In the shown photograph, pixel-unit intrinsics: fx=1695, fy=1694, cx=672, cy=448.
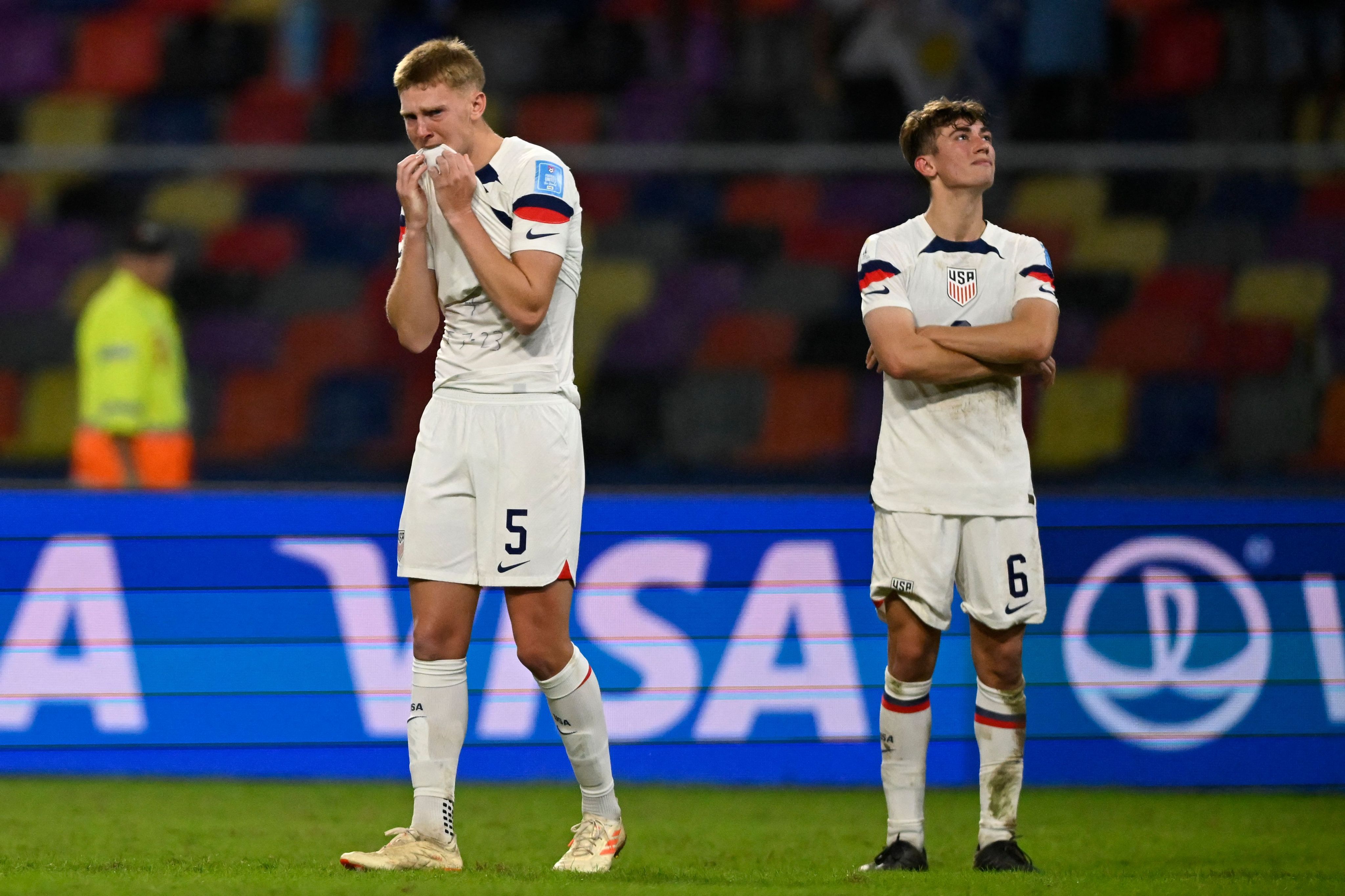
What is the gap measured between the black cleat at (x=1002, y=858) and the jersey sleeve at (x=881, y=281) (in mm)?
1216

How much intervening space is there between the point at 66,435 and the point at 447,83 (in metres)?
7.95

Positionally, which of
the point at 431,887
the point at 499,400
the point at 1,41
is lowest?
the point at 431,887

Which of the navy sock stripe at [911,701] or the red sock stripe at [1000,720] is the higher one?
the navy sock stripe at [911,701]

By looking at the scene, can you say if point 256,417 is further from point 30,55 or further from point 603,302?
point 30,55

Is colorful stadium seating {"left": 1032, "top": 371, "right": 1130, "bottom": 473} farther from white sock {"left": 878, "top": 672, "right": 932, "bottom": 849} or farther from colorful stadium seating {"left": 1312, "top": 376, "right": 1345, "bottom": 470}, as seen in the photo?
white sock {"left": 878, "top": 672, "right": 932, "bottom": 849}

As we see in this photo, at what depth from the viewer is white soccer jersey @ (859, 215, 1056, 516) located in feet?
12.4

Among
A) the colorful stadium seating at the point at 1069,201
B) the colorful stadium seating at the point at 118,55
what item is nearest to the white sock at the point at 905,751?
the colorful stadium seating at the point at 1069,201

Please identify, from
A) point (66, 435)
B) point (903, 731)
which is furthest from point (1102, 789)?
point (66, 435)

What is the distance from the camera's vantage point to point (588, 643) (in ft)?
16.5

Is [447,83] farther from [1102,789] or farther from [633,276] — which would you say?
[633,276]

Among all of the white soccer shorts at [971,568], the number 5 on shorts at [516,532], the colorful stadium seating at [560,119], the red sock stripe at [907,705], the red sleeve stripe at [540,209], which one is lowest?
the red sock stripe at [907,705]

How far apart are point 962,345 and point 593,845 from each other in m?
1.34

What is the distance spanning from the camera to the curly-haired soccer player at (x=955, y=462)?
12.3 ft

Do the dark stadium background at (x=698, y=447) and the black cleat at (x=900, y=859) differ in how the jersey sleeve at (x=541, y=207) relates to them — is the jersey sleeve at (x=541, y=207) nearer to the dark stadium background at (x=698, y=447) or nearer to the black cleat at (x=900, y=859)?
the dark stadium background at (x=698, y=447)
